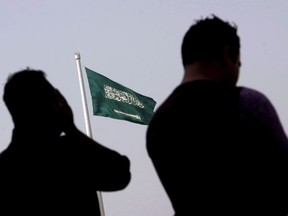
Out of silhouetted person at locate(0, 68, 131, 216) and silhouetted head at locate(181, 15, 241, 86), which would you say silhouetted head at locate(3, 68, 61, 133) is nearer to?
silhouetted person at locate(0, 68, 131, 216)

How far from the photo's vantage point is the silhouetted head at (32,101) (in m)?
2.74

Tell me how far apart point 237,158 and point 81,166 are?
2.56ft

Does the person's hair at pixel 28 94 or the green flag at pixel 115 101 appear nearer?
the person's hair at pixel 28 94

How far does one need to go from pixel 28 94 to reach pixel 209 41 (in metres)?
0.90

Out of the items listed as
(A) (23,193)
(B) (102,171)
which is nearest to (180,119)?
(B) (102,171)

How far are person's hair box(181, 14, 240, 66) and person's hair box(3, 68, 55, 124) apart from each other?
26.8 inches

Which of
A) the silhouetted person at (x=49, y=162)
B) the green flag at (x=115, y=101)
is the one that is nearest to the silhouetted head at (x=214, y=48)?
the silhouetted person at (x=49, y=162)

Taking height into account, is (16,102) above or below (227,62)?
below

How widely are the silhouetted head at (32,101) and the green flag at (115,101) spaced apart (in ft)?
27.5

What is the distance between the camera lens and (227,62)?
2518mm

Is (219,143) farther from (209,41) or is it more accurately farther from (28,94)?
(28,94)

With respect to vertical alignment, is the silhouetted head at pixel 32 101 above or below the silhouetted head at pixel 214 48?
below

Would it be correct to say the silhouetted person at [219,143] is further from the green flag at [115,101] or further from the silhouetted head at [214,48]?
the green flag at [115,101]

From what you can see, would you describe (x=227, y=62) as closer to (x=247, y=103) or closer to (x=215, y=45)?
(x=215, y=45)
